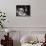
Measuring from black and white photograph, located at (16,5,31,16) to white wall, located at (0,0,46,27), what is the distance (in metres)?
0.07

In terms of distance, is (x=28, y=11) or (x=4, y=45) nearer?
(x=4, y=45)

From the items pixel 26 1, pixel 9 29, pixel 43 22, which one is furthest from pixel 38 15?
pixel 9 29

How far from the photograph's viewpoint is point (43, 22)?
9.86ft

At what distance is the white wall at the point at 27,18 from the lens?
296cm

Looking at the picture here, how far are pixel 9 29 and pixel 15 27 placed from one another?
179 millimetres

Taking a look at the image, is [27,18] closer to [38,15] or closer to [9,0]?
[38,15]

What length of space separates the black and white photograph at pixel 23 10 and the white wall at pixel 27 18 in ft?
0.22

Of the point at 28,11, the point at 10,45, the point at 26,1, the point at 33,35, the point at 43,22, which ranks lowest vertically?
the point at 10,45

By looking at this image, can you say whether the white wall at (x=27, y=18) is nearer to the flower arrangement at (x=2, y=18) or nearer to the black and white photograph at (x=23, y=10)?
the black and white photograph at (x=23, y=10)

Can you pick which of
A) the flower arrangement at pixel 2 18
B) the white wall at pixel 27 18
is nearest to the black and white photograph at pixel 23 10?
the white wall at pixel 27 18

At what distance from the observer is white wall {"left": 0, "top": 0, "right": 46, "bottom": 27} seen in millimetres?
2959

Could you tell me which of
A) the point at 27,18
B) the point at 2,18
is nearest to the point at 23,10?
the point at 27,18

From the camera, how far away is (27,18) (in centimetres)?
298

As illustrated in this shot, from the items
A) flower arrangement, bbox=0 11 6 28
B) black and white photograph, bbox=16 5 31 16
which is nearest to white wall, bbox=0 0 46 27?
black and white photograph, bbox=16 5 31 16
